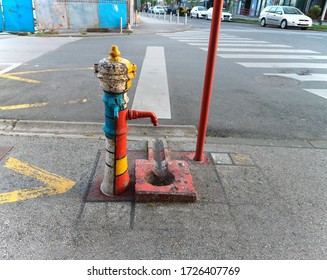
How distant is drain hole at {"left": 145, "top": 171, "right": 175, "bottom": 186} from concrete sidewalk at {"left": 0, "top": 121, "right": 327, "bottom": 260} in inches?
10.9

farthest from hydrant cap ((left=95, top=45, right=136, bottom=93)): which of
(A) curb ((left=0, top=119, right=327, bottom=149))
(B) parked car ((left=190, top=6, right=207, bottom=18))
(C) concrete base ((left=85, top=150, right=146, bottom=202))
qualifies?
(B) parked car ((left=190, top=6, right=207, bottom=18))

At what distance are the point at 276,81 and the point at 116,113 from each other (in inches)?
225

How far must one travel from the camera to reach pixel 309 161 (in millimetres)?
3578

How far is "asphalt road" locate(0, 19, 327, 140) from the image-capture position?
460 centimetres

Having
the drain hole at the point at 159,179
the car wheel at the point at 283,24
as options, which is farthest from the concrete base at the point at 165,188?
the car wheel at the point at 283,24

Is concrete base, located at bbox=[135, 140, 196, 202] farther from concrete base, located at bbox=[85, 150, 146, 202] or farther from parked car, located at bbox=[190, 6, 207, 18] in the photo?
parked car, located at bbox=[190, 6, 207, 18]

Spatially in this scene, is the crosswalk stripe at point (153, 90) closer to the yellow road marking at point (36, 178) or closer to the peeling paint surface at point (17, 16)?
the yellow road marking at point (36, 178)

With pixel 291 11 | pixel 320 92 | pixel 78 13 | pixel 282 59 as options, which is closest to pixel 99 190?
pixel 320 92

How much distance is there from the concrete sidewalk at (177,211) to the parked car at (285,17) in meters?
20.1

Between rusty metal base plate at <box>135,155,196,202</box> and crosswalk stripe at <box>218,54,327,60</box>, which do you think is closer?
rusty metal base plate at <box>135,155,196,202</box>

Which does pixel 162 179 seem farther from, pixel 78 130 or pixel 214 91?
pixel 214 91
